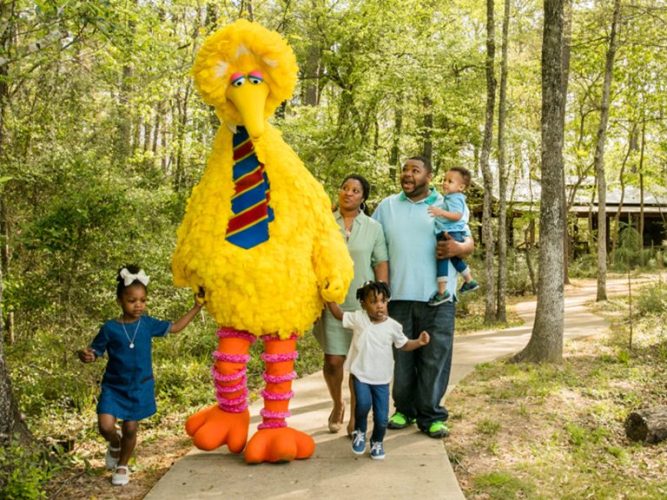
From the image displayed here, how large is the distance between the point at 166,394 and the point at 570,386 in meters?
3.47

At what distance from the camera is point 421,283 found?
3990 mm

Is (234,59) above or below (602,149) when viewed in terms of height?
below

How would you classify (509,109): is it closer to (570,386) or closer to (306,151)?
(306,151)

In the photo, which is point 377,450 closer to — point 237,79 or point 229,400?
point 229,400

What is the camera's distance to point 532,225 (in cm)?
1964

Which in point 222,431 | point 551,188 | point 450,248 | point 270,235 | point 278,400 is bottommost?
point 222,431

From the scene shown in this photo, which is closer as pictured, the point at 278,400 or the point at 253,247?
the point at 253,247

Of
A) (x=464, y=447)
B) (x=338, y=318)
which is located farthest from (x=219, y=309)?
(x=464, y=447)

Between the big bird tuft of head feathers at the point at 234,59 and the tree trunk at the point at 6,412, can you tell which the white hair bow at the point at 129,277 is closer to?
the tree trunk at the point at 6,412

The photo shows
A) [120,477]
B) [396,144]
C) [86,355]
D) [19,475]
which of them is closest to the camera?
[19,475]

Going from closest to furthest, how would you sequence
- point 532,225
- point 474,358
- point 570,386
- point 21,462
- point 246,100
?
point 21,462 < point 246,100 < point 570,386 < point 474,358 < point 532,225

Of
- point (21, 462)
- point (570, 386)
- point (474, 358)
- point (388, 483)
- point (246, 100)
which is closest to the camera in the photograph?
Result: point (21, 462)

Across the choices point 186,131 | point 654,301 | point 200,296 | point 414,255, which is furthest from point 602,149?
point 200,296

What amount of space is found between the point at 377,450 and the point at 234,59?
238cm
